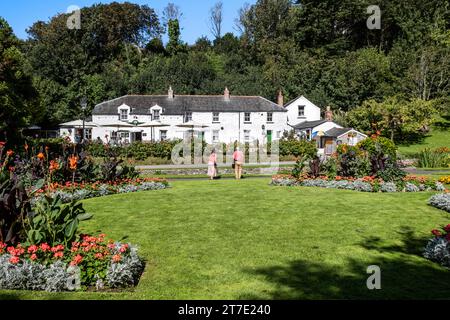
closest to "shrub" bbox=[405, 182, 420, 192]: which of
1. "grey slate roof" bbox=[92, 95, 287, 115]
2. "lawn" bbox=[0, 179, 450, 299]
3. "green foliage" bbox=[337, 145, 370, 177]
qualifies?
"lawn" bbox=[0, 179, 450, 299]

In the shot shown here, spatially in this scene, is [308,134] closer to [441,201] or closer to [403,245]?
[441,201]

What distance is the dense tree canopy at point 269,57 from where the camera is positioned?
54.6 meters

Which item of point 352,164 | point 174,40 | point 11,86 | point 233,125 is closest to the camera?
point 352,164

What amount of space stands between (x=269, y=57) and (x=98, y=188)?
193ft

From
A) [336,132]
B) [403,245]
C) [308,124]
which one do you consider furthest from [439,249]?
[308,124]

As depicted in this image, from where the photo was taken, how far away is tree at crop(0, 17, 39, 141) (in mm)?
26719

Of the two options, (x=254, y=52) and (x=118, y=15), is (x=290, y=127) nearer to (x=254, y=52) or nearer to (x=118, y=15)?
(x=254, y=52)

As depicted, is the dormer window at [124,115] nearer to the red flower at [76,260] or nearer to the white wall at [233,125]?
the white wall at [233,125]

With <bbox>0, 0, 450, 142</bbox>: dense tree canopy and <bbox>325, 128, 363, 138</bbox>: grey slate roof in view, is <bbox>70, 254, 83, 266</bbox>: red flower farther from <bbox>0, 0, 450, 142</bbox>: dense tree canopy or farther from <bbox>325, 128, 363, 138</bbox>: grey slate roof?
<bbox>0, 0, 450, 142</bbox>: dense tree canopy

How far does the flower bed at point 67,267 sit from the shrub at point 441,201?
9.97 meters

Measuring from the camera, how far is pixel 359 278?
689 cm

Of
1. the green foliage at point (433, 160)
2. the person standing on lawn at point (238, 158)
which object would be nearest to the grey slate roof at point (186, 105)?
the green foliage at point (433, 160)

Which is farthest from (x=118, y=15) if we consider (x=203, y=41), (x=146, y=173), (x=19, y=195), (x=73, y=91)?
(x=19, y=195)

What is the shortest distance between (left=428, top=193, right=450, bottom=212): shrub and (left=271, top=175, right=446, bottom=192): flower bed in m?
2.79
